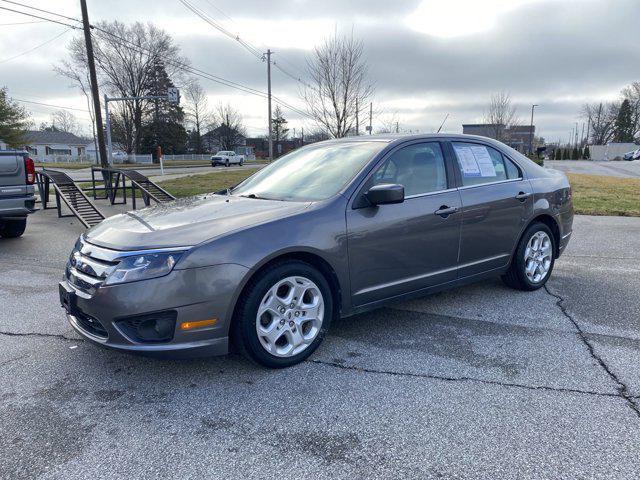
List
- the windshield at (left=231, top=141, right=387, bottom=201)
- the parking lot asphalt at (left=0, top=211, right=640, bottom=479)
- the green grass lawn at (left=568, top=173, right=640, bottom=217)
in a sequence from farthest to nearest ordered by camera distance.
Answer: the green grass lawn at (left=568, top=173, right=640, bottom=217), the windshield at (left=231, top=141, right=387, bottom=201), the parking lot asphalt at (left=0, top=211, right=640, bottom=479)

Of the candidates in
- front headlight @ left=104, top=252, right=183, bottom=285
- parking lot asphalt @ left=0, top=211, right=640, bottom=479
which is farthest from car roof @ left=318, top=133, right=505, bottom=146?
front headlight @ left=104, top=252, right=183, bottom=285

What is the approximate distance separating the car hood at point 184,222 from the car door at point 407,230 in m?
0.54

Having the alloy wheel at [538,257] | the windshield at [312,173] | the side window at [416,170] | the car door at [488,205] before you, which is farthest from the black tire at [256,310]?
the alloy wheel at [538,257]

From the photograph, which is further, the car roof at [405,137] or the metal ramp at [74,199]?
the metal ramp at [74,199]

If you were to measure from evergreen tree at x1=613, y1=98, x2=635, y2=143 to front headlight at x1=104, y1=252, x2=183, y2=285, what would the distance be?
105446 millimetres

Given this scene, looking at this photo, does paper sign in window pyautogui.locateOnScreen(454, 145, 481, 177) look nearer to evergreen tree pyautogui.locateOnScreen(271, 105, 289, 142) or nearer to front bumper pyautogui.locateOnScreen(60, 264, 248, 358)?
front bumper pyautogui.locateOnScreen(60, 264, 248, 358)

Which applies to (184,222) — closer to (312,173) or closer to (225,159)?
(312,173)

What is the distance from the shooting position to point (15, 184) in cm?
741

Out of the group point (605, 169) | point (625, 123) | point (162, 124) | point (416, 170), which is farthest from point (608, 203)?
point (625, 123)

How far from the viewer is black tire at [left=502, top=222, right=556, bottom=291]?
4864mm

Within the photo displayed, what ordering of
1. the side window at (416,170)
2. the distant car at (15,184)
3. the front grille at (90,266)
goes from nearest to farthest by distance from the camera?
the front grille at (90,266)
the side window at (416,170)
the distant car at (15,184)

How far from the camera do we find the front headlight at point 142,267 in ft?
9.43

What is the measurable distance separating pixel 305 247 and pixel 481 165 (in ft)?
7.21

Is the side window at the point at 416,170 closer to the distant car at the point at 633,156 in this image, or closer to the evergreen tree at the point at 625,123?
the distant car at the point at 633,156
